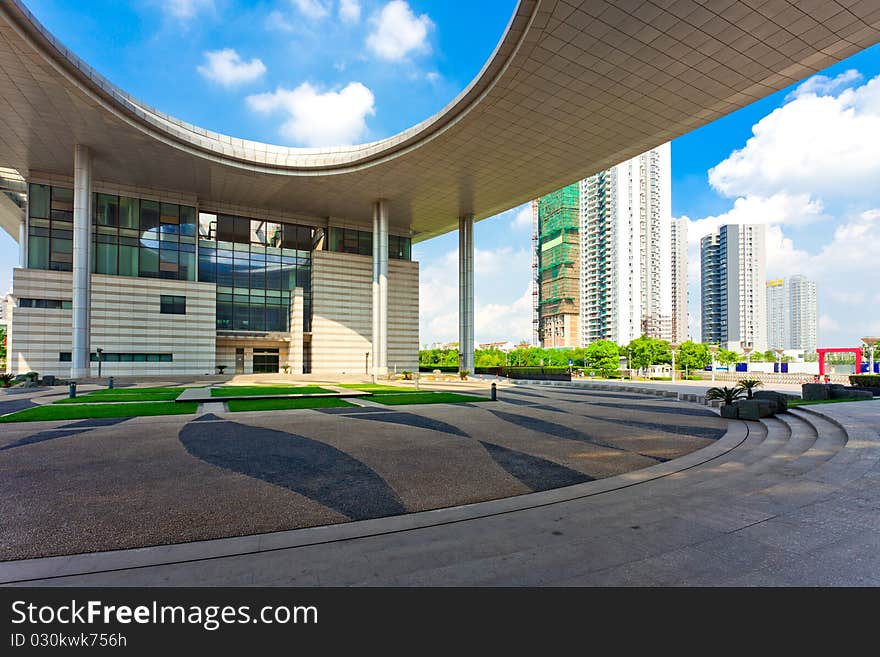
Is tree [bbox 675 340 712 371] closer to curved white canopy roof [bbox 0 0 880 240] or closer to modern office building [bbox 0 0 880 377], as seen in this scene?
modern office building [bbox 0 0 880 377]

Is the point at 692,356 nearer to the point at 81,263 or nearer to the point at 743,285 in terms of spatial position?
the point at 81,263

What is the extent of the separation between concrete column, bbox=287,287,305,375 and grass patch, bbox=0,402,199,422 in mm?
31330

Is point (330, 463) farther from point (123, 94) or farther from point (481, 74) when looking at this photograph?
point (123, 94)

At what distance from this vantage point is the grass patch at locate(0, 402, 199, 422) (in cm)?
1608

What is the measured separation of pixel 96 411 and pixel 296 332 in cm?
3464

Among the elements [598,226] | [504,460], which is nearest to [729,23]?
[504,460]

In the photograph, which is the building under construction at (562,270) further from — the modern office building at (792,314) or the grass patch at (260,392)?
the grass patch at (260,392)

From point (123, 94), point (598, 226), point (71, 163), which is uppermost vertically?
point (598, 226)

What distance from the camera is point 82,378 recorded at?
36.2 metres

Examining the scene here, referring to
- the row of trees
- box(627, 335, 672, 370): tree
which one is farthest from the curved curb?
box(627, 335, 672, 370): tree

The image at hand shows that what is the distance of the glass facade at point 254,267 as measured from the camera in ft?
161

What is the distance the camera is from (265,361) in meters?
52.5
